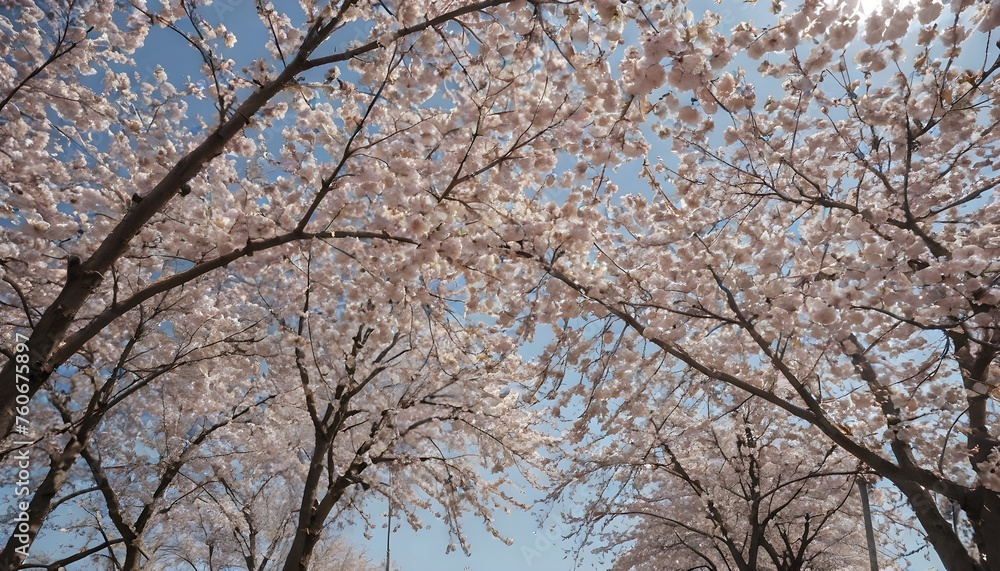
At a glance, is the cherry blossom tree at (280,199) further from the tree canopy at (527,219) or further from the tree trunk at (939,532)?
the tree trunk at (939,532)

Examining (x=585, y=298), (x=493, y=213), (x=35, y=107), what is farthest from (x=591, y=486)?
(x=35, y=107)

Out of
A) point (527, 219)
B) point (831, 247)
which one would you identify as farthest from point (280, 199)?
point (831, 247)

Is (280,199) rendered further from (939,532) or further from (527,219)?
(939,532)

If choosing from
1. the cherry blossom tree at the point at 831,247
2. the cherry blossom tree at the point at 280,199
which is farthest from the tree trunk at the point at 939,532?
the cherry blossom tree at the point at 280,199

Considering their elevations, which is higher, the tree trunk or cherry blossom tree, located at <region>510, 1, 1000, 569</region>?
cherry blossom tree, located at <region>510, 1, 1000, 569</region>

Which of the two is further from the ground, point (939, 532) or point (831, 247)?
point (831, 247)

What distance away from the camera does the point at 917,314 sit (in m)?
4.85

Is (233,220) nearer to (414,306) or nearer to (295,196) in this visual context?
(295,196)

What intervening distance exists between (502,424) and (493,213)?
6.25 meters

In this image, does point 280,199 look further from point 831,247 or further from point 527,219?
point 831,247

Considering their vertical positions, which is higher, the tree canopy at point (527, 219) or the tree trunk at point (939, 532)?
the tree canopy at point (527, 219)

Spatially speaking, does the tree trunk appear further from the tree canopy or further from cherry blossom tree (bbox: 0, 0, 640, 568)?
cherry blossom tree (bbox: 0, 0, 640, 568)

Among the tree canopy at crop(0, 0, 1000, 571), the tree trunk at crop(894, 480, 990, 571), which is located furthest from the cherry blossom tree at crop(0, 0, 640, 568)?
the tree trunk at crop(894, 480, 990, 571)

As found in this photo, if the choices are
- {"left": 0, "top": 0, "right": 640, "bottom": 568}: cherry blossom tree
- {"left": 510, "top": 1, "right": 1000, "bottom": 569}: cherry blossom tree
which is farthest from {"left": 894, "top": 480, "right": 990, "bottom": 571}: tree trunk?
{"left": 0, "top": 0, "right": 640, "bottom": 568}: cherry blossom tree
